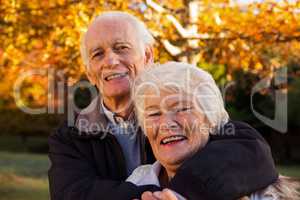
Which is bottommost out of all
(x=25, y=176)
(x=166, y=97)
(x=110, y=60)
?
(x=25, y=176)

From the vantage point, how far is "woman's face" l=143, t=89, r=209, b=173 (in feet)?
5.51

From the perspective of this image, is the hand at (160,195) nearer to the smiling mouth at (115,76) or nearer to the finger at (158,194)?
the finger at (158,194)

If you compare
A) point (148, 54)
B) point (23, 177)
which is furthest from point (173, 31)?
point (23, 177)

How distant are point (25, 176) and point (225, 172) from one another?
806 inches

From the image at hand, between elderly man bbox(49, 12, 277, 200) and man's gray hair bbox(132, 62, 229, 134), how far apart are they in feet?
0.31

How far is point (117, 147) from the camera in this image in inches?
78.4

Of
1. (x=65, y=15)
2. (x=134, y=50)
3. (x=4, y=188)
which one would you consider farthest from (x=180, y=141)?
(x=4, y=188)

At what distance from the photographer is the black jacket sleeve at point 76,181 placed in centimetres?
170

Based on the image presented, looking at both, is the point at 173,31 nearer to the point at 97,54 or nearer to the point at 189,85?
the point at 97,54

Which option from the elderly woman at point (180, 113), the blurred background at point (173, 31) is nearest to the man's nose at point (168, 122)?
the elderly woman at point (180, 113)

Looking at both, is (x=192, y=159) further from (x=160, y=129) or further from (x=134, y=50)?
(x=134, y=50)

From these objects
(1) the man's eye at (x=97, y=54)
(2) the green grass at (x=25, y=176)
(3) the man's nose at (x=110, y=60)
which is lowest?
(2) the green grass at (x=25, y=176)

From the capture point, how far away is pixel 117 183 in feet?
5.78

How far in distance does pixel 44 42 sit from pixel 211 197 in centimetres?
781
